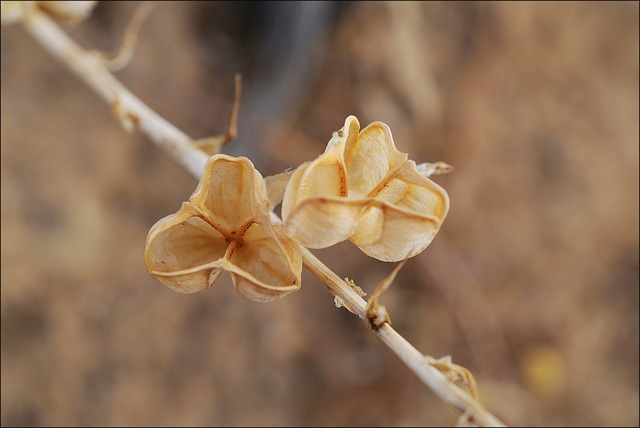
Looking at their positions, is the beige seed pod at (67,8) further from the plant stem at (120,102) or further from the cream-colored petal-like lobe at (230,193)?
the cream-colored petal-like lobe at (230,193)

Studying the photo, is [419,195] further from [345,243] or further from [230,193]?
[345,243]

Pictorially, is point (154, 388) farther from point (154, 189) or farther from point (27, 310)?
point (154, 189)

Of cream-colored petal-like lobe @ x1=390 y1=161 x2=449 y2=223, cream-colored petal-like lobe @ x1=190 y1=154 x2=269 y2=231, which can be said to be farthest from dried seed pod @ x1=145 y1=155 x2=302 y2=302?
cream-colored petal-like lobe @ x1=390 y1=161 x2=449 y2=223

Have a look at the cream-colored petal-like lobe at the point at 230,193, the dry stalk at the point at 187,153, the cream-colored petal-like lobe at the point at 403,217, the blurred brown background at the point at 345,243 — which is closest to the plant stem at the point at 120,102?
the dry stalk at the point at 187,153

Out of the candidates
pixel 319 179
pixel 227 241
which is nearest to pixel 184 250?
pixel 227 241

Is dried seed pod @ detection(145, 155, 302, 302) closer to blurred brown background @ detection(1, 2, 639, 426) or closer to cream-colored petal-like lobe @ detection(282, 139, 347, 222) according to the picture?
cream-colored petal-like lobe @ detection(282, 139, 347, 222)
